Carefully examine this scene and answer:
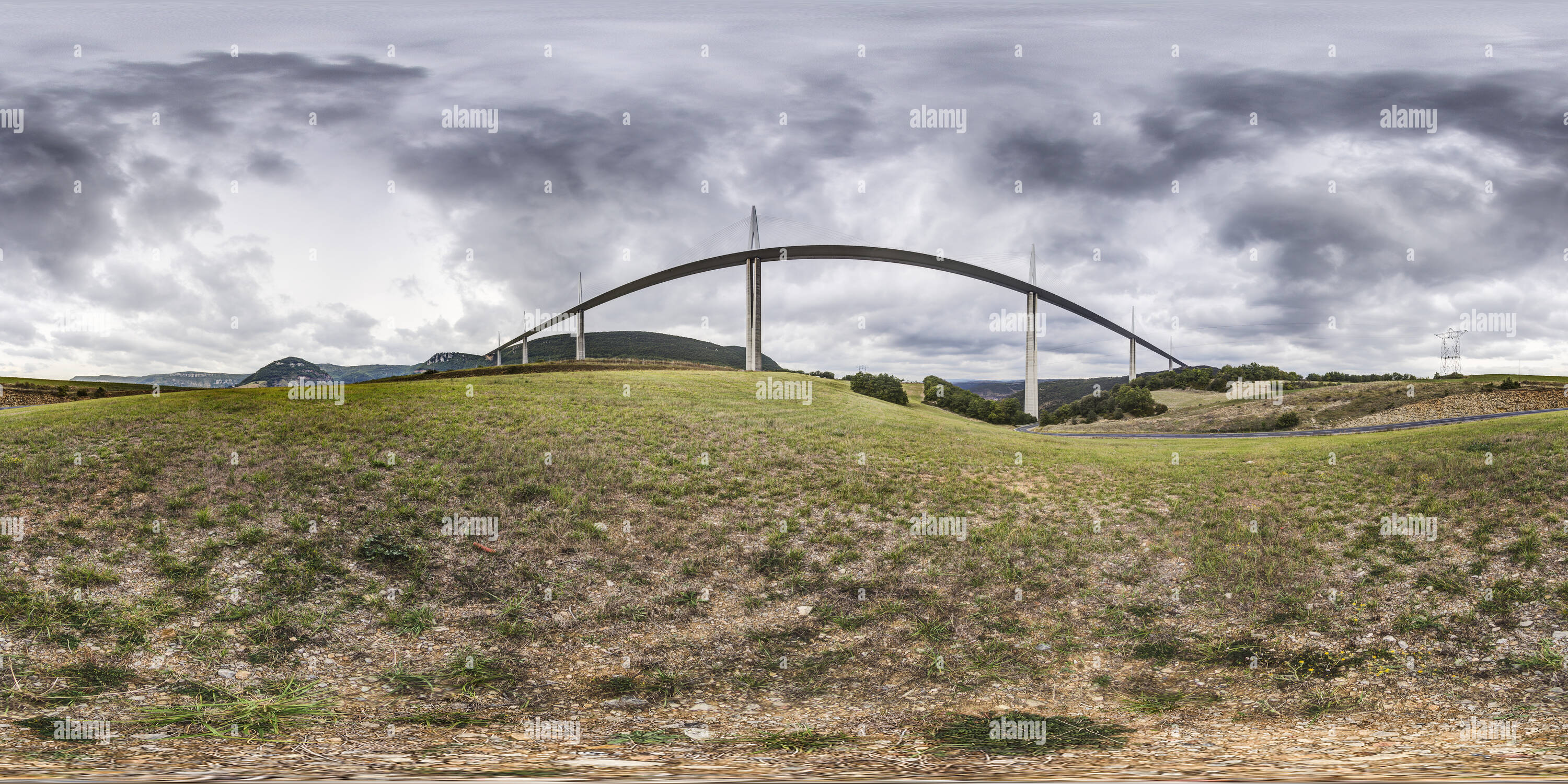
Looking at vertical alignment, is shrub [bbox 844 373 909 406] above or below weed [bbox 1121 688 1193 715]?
above

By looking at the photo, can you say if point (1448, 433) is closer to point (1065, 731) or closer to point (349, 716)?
point (1065, 731)

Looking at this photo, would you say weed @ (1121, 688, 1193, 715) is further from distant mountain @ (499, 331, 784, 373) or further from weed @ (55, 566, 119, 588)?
distant mountain @ (499, 331, 784, 373)

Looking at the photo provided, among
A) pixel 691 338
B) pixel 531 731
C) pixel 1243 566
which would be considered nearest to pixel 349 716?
pixel 531 731

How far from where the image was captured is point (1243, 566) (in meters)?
13.3

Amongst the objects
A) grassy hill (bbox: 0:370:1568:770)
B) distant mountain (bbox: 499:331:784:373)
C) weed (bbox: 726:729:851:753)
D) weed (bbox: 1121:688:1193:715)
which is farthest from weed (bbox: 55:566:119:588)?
distant mountain (bbox: 499:331:784:373)

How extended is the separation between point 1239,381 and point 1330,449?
6366cm

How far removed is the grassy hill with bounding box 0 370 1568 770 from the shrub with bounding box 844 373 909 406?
123 feet

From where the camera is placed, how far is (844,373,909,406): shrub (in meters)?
58.9

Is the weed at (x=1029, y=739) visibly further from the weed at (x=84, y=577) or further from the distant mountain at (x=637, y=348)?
the distant mountain at (x=637, y=348)

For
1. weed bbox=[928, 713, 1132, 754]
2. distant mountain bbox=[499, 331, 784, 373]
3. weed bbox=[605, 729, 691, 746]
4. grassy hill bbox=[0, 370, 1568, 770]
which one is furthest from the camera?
distant mountain bbox=[499, 331, 784, 373]

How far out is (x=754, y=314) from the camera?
6341 centimetres

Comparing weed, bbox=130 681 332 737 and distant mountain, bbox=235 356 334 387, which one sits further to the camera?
distant mountain, bbox=235 356 334 387

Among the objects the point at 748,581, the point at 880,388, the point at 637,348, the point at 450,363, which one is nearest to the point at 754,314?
the point at 880,388

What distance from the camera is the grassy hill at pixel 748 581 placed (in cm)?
908
